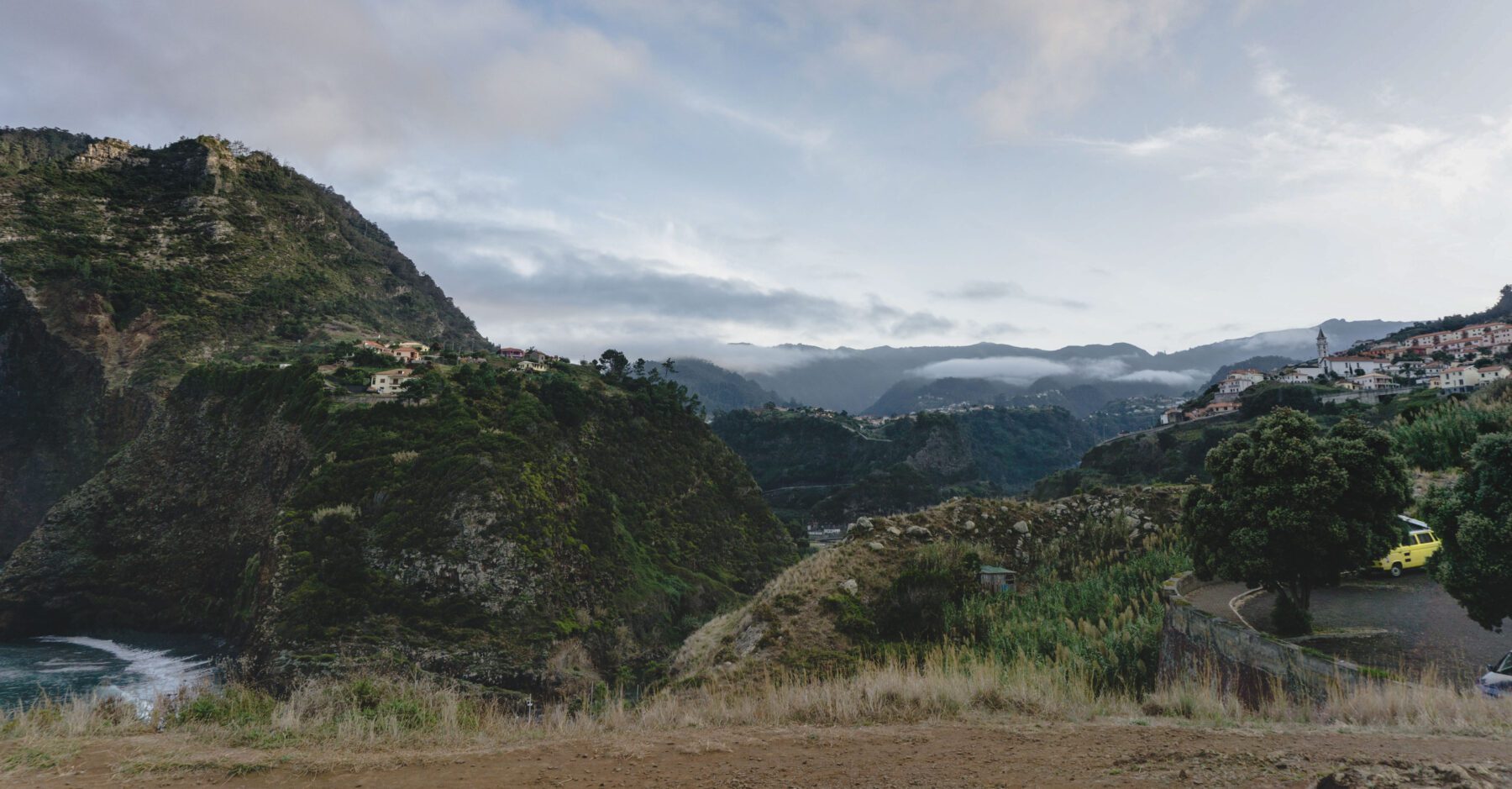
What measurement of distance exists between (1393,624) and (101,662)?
8151 cm

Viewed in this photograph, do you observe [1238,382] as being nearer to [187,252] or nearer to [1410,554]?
[1410,554]

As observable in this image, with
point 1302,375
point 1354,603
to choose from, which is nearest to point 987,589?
point 1354,603

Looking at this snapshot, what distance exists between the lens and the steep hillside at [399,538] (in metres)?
43.0

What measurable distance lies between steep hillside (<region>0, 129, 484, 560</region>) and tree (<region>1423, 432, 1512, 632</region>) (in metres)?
104

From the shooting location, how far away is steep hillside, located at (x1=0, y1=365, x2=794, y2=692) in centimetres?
4303

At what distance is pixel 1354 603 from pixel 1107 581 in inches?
201

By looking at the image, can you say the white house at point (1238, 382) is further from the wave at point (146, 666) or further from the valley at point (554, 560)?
the wave at point (146, 666)

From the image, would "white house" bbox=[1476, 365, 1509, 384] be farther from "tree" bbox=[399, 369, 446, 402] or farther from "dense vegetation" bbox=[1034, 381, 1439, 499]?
"tree" bbox=[399, 369, 446, 402]

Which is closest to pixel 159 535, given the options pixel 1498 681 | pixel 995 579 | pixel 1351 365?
pixel 995 579

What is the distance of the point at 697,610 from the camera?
203 ft

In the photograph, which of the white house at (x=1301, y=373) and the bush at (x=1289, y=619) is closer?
the bush at (x=1289, y=619)

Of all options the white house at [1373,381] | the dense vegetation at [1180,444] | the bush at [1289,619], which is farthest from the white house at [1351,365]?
the bush at [1289,619]

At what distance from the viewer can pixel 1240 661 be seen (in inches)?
419

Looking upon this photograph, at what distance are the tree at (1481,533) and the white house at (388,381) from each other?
2854 inches
